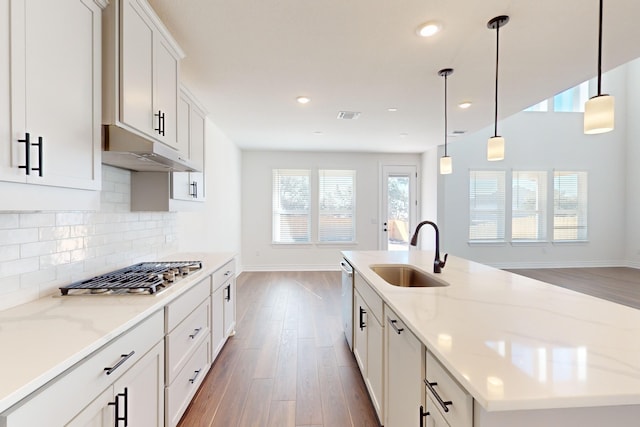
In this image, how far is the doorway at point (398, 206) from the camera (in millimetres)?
6676

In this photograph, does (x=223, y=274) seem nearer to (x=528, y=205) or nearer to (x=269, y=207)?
(x=269, y=207)

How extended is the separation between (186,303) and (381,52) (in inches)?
91.1

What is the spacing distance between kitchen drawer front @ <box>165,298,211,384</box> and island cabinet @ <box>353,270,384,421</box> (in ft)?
3.91

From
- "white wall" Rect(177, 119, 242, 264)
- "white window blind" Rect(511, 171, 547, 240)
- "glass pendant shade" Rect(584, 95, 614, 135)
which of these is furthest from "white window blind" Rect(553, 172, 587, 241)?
"white wall" Rect(177, 119, 242, 264)

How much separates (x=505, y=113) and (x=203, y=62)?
369 cm

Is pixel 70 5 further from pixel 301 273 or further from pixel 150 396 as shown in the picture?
pixel 301 273

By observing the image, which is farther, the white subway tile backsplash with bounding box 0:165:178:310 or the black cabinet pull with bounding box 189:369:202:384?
the black cabinet pull with bounding box 189:369:202:384

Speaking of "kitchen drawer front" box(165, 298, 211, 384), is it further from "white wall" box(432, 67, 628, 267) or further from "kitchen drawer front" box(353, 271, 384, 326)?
"white wall" box(432, 67, 628, 267)

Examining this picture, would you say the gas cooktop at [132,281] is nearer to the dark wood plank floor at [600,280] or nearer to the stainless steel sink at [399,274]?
the stainless steel sink at [399,274]

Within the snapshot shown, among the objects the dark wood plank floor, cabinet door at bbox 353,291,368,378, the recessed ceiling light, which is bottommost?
the dark wood plank floor

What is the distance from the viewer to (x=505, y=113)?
390cm

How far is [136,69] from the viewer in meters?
1.63

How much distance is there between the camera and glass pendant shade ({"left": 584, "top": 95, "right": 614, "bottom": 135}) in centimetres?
148

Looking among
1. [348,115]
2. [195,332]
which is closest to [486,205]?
[348,115]
